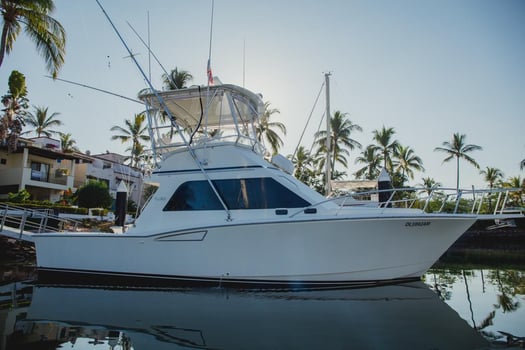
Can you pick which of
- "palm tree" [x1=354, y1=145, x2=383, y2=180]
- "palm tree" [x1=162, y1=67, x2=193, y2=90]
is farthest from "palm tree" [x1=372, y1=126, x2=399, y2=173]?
"palm tree" [x1=162, y1=67, x2=193, y2=90]

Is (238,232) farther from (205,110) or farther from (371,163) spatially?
(371,163)

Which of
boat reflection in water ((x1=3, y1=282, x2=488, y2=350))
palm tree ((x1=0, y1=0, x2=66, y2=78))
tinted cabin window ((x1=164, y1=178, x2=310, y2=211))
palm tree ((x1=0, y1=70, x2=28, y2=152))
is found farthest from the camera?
palm tree ((x1=0, y1=70, x2=28, y2=152))

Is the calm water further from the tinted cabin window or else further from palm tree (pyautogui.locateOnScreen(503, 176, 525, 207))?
palm tree (pyautogui.locateOnScreen(503, 176, 525, 207))

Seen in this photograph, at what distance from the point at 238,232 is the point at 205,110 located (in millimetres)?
2506

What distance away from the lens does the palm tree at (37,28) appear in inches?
452

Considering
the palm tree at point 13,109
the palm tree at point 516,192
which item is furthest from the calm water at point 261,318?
the palm tree at point 516,192

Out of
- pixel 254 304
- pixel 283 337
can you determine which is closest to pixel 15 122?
pixel 254 304

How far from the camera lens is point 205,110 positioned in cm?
631

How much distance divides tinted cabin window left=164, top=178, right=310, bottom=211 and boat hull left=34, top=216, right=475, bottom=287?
64cm

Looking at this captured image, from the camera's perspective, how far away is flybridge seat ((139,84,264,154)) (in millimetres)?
6328

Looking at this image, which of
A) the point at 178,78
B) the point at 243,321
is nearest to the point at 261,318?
the point at 243,321

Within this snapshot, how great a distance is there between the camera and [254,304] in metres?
4.62

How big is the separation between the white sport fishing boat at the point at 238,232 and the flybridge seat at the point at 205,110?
0.09 feet

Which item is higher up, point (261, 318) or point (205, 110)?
point (205, 110)
